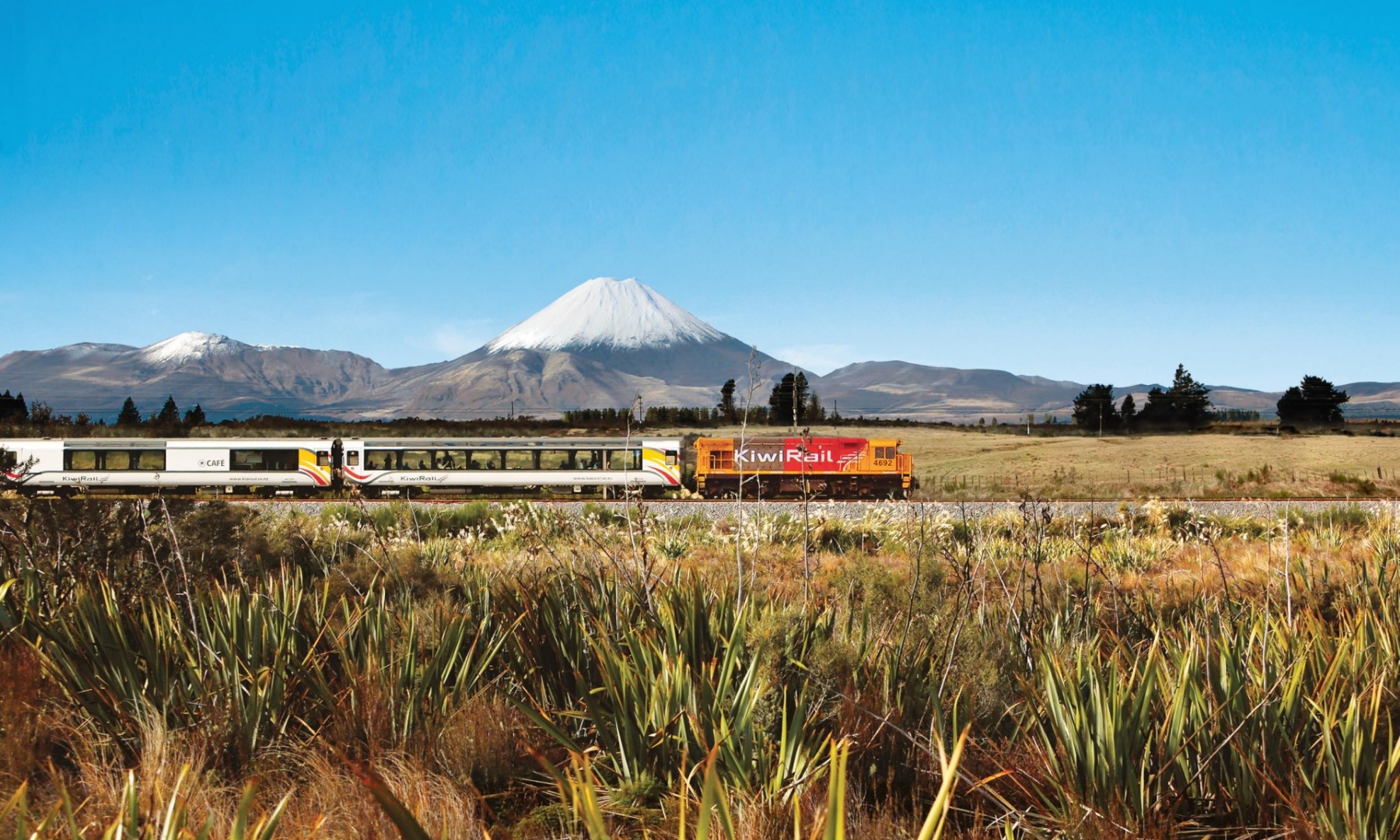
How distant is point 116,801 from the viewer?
3.22m

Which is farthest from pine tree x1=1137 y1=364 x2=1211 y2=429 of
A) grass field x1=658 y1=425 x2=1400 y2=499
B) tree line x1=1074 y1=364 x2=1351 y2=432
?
grass field x1=658 y1=425 x2=1400 y2=499

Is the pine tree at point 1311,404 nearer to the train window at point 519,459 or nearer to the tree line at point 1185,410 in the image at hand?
the tree line at point 1185,410

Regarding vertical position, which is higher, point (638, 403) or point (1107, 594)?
point (638, 403)

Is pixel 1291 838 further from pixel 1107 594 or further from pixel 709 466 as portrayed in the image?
pixel 709 466

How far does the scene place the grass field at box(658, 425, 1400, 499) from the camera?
29.2m

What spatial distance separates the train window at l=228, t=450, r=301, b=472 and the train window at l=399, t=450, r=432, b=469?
10.7 ft

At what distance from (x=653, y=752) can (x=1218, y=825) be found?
210 centimetres

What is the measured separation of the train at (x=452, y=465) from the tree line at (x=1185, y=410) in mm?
Answer: 37250

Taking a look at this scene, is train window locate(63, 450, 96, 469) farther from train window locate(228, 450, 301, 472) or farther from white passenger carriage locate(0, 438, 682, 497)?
train window locate(228, 450, 301, 472)

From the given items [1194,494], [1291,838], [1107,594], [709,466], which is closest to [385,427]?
[709,466]

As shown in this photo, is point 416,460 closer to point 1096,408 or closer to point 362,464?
point 362,464

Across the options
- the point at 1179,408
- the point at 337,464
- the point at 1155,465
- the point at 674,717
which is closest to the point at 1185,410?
the point at 1179,408

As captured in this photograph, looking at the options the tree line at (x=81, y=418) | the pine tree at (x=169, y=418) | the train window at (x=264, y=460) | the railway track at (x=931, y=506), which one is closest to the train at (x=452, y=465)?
the train window at (x=264, y=460)

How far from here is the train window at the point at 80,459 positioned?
29.1m
